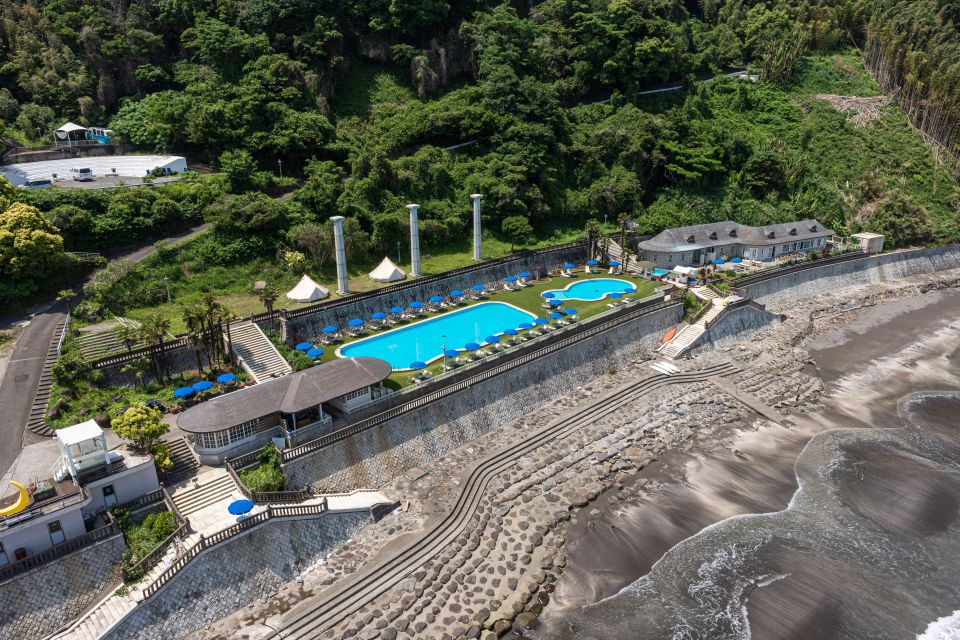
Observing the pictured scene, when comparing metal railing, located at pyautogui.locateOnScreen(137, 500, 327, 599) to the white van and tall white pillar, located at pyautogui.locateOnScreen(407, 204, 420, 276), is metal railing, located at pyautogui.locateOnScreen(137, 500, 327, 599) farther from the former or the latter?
the white van

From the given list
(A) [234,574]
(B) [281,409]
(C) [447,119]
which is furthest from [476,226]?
(A) [234,574]

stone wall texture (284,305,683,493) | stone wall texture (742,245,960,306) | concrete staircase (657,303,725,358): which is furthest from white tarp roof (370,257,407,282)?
stone wall texture (742,245,960,306)

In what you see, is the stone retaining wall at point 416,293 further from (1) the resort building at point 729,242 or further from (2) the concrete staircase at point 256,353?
(1) the resort building at point 729,242

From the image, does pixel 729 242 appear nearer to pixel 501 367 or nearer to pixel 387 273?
pixel 501 367

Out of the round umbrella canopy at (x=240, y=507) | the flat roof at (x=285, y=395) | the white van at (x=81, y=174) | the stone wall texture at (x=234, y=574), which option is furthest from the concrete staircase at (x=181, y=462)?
the white van at (x=81, y=174)

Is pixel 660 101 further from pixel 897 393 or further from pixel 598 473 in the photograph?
pixel 598 473

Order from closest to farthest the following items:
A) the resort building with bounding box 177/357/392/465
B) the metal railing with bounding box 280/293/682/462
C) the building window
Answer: the building window, the resort building with bounding box 177/357/392/465, the metal railing with bounding box 280/293/682/462
